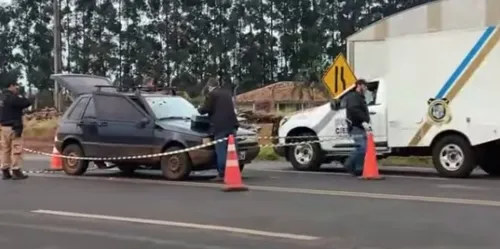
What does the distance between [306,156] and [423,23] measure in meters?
15.7

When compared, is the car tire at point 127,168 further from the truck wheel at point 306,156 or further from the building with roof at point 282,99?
the building with roof at point 282,99

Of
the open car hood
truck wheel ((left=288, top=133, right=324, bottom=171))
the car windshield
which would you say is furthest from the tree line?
the car windshield

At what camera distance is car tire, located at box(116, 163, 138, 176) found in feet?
55.1

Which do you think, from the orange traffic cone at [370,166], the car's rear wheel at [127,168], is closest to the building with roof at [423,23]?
the car's rear wheel at [127,168]

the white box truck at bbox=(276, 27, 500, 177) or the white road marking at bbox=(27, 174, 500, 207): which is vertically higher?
the white box truck at bbox=(276, 27, 500, 177)

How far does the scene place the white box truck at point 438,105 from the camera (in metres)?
16.0

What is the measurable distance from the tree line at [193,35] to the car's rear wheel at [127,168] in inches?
2085

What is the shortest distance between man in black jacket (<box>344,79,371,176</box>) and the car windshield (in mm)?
2670

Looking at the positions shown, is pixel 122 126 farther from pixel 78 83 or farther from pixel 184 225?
pixel 184 225

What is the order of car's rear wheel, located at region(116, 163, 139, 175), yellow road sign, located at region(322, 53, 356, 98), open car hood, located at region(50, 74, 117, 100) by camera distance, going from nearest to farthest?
car's rear wheel, located at region(116, 163, 139, 175), open car hood, located at region(50, 74, 117, 100), yellow road sign, located at region(322, 53, 356, 98)

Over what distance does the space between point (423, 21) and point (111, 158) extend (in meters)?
18.8

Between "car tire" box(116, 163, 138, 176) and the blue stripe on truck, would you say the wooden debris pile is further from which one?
the blue stripe on truck

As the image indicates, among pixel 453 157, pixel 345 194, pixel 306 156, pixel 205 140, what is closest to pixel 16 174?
pixel 205 140

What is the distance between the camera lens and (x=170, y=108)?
16406mm
